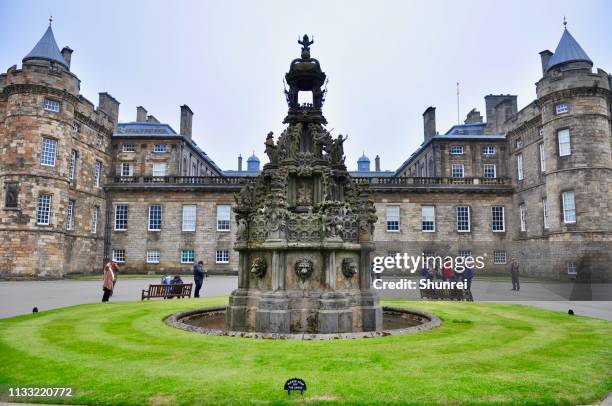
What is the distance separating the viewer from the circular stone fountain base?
335 inches

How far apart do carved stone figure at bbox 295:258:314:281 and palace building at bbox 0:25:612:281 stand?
16394 millimetres

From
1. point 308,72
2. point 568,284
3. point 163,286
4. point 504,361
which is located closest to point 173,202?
point 163,286

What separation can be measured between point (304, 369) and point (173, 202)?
34.6m

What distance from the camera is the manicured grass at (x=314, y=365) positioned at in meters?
5.12

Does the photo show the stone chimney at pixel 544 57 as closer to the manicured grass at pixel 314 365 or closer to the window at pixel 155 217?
the manicured grass at pixel 314 365

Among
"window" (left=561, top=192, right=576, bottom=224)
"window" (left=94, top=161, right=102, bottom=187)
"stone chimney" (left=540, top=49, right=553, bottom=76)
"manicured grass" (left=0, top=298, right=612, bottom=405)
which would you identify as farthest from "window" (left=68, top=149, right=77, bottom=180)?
"stone chimney" (left=540, top=49, right=553, bottom=76)

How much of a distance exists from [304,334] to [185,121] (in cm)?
4100

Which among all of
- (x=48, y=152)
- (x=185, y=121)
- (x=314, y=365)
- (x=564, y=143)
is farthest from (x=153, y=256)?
(x=564, y=143)

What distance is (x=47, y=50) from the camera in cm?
3381

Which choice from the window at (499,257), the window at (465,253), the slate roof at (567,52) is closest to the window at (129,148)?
the window at (465,253)

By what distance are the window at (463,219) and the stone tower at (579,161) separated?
7.59 m

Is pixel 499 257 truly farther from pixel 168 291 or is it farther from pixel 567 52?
pixel 168 291

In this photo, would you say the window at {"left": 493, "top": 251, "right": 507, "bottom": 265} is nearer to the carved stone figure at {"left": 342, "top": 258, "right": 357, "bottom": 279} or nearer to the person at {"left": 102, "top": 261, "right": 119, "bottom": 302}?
the carved stone figure at {"left": 342, "top": 258, "right": 357, "bottom": 279}

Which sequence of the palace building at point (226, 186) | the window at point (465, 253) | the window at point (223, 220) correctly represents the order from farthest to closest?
the window at point (465, 253), the window at point (223, 220), the palace building at point (226, 186)
